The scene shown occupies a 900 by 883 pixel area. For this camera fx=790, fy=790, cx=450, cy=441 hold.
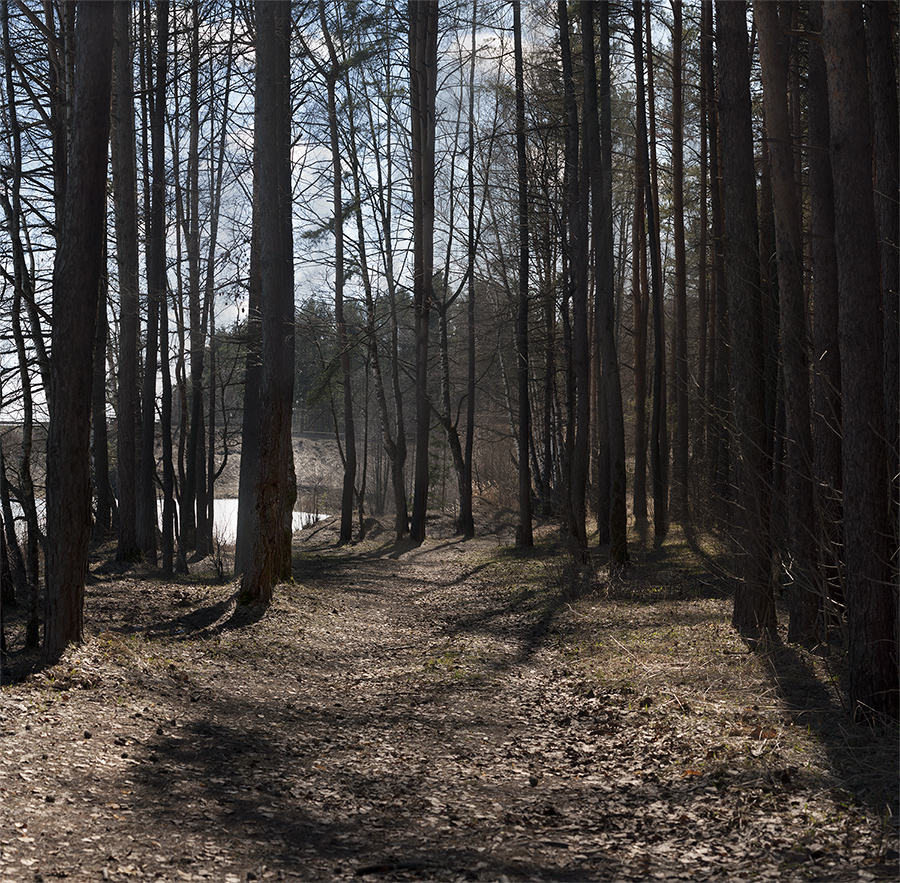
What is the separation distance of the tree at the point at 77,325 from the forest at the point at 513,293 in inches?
1.0

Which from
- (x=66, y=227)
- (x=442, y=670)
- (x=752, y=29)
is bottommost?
(x=442, y=670)

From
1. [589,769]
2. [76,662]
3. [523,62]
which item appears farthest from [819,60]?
[523,62]

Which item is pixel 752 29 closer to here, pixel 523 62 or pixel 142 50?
pixel 523 62

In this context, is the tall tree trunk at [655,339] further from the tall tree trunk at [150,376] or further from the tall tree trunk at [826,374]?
the tall tree trunk at [150,376]

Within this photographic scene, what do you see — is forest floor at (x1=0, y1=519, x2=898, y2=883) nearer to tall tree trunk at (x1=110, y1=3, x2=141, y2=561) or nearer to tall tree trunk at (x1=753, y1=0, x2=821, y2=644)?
tall tree trunk at (x1=753, y1=0, x2=821, y2=644)

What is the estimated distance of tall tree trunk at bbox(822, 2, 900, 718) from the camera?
5.52m

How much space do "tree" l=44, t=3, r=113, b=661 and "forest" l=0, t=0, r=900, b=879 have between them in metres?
0.02

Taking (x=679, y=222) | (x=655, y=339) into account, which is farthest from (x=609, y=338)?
(x=679, y=222)

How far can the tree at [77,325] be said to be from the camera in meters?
7.14

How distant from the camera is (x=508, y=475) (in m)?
33.8

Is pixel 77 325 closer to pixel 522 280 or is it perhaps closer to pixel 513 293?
pixel 522 280

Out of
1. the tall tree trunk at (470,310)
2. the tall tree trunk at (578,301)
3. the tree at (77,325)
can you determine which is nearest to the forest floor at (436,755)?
the tree at (77,325)

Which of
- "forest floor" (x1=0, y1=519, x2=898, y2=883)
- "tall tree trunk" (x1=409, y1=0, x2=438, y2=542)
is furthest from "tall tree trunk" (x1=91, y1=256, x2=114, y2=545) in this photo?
"forest floor" (x1=0, y1=519, x2=898, y2=883)

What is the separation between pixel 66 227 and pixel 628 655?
6.86 metres
